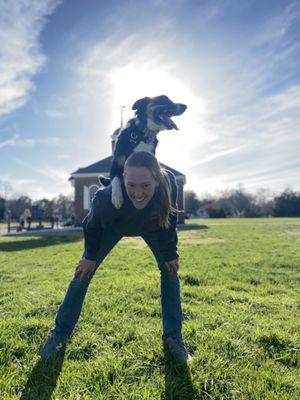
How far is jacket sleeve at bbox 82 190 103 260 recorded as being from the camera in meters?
2.77

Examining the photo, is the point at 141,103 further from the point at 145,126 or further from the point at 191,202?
the point at 191,202

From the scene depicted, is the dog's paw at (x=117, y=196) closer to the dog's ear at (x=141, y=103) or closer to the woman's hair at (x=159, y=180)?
the woman's hair at (x=159, y=180)

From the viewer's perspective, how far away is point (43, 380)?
2.34m

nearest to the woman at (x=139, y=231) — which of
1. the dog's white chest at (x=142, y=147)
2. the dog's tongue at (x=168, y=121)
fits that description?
the dog's white chest at (x=142, y=147)

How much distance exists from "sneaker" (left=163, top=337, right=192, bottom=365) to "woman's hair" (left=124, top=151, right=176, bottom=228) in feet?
3.18

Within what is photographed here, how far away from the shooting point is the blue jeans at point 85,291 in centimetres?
283

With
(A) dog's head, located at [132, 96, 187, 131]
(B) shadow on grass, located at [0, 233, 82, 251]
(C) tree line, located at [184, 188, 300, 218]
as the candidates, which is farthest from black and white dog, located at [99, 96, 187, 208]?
(C) tree line, located at [184, 188, 300, 218]

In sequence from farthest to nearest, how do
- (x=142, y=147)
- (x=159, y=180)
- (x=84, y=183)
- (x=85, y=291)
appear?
(x=84, y=183) < (x=142, y=147) < (x=85, y=291) < (x=159, y=180)

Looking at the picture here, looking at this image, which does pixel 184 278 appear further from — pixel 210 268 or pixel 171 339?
pixel 171 339

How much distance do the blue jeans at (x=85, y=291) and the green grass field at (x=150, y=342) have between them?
0.62 ft

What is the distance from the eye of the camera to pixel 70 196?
7569cm

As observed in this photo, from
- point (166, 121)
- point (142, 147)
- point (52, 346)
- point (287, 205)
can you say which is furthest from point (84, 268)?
point (287, 205)

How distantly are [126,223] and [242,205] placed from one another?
264 ft

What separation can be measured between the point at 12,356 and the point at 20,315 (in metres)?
1.04
